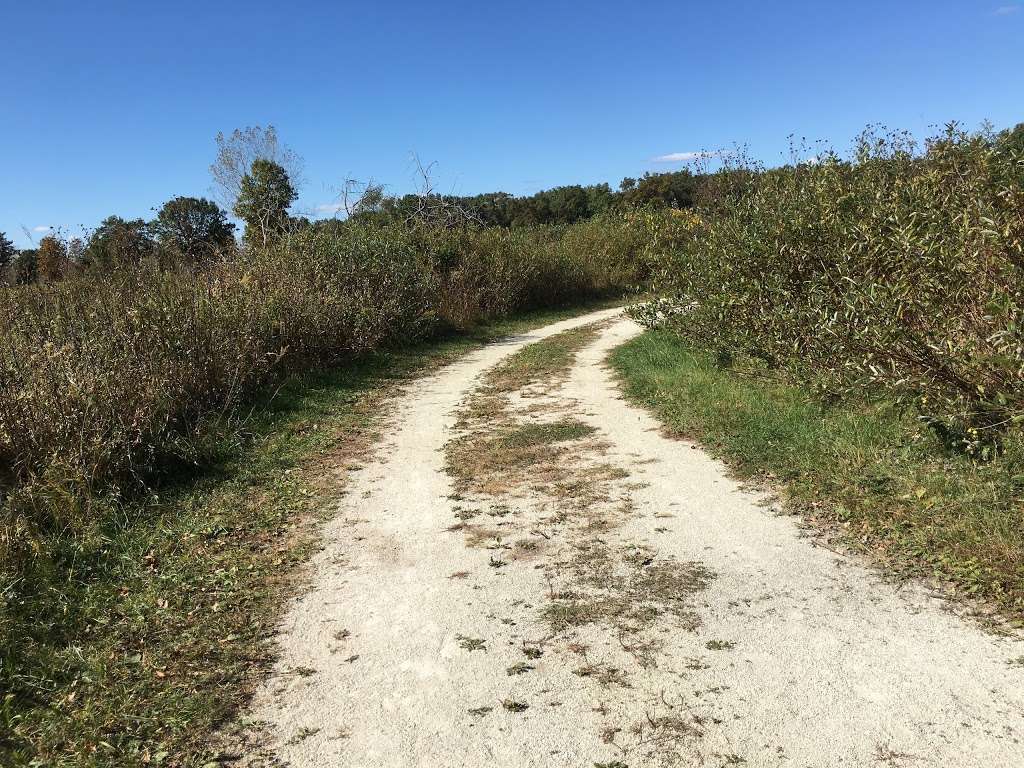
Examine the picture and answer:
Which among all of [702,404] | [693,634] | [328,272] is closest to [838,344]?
[702,404]

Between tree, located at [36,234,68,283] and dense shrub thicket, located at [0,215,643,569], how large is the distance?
3.03 feet

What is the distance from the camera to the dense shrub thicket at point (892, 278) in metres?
4.42

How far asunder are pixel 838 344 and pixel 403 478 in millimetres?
3718

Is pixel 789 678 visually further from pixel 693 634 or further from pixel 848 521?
pixel 848 521

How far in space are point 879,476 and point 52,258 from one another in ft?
32.2

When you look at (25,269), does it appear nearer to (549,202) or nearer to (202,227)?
(202,227)

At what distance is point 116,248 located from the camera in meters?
8.90

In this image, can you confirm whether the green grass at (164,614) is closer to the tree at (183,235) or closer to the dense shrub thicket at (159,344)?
the dense shrub thicket at (159,344)

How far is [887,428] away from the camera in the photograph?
586cm

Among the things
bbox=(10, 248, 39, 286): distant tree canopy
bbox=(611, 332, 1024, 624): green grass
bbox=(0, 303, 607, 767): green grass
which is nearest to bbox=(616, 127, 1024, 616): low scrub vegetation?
bbox=(611, 332, 1024, 624): green grass

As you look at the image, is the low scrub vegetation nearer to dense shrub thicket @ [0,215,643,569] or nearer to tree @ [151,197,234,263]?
dense shrub thicket @ [0,215,643,569]

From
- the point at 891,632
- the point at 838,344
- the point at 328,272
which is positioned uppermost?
the point at 328,272

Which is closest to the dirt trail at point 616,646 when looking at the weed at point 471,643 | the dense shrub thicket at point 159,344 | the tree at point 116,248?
the weed at point 471,643

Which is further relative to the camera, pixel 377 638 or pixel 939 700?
pixel 377 638
